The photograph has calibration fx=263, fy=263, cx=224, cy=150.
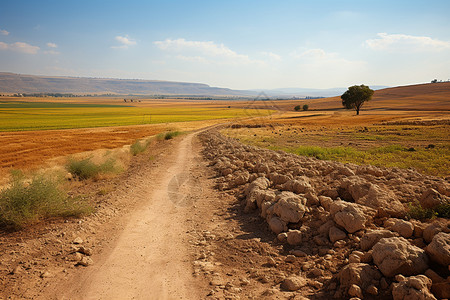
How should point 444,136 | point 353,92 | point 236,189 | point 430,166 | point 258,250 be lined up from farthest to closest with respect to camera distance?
point 353,92 → point 444,136 → point 430,166 → point 236,189 → point 258,250

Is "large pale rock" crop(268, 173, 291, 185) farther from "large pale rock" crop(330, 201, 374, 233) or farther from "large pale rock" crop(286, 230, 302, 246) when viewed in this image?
"large pale rock" crop(286, 230, 302, 246)

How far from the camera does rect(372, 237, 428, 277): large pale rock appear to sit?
450 cm

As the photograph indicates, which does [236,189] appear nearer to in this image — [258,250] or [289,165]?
[289,165]

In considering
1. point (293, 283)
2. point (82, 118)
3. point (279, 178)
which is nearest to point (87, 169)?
point (279, 178)

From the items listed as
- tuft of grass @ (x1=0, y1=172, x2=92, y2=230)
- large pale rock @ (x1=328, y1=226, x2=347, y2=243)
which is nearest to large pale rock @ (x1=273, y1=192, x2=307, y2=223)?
large pale rock @ (x1=328, y1=226, x2=347, y2=243)

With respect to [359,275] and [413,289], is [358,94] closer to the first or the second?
[359,275]

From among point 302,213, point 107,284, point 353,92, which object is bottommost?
point 107,284

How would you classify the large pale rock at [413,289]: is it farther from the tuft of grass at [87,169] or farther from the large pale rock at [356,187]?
the tuft of grass at [87,169]

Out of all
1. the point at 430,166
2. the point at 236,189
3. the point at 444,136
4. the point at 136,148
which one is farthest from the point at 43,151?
the point at 444,136

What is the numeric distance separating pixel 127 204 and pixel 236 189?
4705mm

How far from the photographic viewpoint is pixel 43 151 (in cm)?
2862

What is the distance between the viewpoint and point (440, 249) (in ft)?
14.7

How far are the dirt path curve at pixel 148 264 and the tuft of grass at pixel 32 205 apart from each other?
2105mm

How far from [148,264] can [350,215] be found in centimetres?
501
